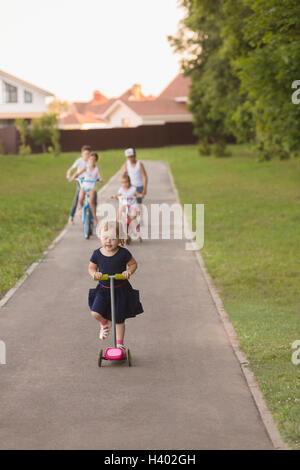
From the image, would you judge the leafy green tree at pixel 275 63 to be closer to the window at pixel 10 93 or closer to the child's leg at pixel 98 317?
the child's leg at pixel 98 317

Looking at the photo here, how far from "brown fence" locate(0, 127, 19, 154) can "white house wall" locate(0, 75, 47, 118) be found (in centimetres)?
2328

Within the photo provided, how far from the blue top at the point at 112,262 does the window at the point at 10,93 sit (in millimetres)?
72260

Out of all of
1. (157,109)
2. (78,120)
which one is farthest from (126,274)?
(78,120)

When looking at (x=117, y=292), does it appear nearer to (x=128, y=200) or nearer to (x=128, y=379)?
(x=128, y=379)

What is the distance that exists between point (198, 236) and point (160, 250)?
1971 mm

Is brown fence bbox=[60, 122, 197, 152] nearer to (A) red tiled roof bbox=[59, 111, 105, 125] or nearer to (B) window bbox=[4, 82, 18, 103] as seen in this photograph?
(B) window bbox=[4, 82, 18, 103]

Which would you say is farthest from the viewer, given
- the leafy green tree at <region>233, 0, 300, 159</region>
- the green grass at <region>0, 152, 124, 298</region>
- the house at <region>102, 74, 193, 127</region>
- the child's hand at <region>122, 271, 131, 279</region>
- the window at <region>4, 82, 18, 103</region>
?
the house at <region>102, 74, 193, 127</region>

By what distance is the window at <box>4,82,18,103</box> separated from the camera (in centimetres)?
7712

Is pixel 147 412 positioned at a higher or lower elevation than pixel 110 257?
lower

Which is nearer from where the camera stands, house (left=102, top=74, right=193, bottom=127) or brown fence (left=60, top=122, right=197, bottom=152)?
Result: brown fence (left=60, top=122, right=197, bottom=152)

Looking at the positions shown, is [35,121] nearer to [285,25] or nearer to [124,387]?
[285,25]

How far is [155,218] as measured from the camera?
19375 mm

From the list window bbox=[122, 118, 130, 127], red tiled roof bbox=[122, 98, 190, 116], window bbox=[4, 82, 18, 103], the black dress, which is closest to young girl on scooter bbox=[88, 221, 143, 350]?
the black dress
